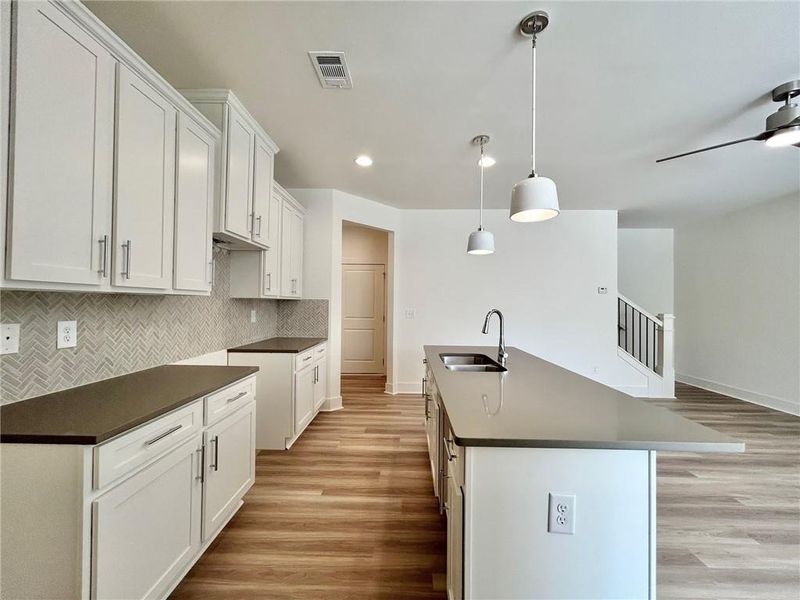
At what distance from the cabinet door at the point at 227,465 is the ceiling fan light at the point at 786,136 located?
3.75 metres

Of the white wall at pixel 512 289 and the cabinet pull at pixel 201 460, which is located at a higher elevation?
the white wall at pixel 512 289

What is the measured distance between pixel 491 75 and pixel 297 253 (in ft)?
8.91

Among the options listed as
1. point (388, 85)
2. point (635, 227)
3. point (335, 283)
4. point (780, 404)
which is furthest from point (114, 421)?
point (635, 227)

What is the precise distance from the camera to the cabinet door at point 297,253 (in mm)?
3818

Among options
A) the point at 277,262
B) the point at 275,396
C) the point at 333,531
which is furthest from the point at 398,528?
the point at 277,262

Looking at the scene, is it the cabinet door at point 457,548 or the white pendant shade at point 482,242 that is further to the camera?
the white pendant shade at point 482,242

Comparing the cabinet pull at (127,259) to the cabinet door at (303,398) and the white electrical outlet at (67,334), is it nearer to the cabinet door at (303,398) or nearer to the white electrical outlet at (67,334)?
the white electrical outlet at (67,334)

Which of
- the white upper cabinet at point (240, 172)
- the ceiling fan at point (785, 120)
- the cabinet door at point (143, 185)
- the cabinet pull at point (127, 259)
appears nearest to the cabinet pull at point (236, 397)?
the cabinet door at point (143, 185)

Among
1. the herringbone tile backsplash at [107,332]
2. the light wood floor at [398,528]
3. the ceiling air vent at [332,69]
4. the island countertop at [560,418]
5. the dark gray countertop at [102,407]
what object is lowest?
the light wood floor at [398,528]

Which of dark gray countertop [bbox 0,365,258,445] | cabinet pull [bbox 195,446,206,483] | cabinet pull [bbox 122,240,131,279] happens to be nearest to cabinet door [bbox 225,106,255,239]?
cabinet pull [bbox 122,240,131,279]

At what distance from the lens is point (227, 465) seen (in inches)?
73.1

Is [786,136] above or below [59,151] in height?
above

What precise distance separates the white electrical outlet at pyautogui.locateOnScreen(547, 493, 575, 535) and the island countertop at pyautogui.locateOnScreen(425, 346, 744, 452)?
202 millimetres

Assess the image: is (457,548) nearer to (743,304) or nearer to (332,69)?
(332,69)
